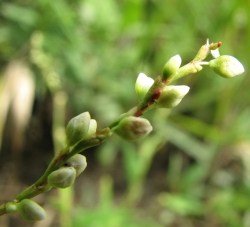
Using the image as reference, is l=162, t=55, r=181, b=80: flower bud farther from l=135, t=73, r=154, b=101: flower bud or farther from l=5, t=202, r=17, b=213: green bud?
l=5, t=202, r=17, b=213: green bud

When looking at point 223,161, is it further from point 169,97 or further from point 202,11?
point 169,97

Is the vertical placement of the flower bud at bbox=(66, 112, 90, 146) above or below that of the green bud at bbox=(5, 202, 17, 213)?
above

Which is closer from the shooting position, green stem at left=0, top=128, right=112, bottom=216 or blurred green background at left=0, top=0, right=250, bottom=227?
green stem at left=0, top=128, right=112, bottom=216

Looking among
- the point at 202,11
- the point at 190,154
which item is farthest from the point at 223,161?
the point at 202,11

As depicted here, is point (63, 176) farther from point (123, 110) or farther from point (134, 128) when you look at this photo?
point (123, 110)

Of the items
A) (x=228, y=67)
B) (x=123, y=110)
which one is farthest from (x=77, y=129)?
(x=123, y=110)

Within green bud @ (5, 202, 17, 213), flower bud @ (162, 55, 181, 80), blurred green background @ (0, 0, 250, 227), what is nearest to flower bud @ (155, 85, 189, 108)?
flower bud @ (162, 55, 181, 80)

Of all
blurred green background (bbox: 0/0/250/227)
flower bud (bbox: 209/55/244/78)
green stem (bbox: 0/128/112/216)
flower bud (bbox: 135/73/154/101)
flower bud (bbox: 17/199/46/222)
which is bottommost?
flower bud (bbox: 17/199/46/222)
